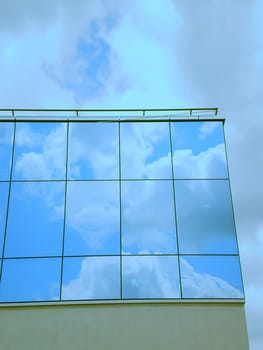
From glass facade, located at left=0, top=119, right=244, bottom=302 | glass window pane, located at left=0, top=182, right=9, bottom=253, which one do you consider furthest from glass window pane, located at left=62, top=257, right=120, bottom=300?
glass window pane, located at left=0, top=182, right=9, bottom=253

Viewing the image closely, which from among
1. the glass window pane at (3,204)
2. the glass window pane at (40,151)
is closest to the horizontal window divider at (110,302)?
the glass window pane at (3,204)

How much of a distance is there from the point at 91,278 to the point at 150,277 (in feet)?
7.39

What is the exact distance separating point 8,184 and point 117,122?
218 inches

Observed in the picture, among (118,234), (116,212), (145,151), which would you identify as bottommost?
(118,234)

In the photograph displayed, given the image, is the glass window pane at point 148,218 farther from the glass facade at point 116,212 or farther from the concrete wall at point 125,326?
the concrete wall at point 125,326

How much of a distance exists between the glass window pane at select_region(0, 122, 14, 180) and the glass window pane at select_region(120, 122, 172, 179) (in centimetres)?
492

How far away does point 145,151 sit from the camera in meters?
19.5

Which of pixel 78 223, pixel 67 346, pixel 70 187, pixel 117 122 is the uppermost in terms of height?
pixel 117 122

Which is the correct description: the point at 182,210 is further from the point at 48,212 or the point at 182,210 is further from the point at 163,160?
the point at 48,212

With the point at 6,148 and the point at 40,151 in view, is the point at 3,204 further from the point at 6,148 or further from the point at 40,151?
the point at 40,151

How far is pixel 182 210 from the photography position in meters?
18.3

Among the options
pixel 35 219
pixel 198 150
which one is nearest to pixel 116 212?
pixel 35 219

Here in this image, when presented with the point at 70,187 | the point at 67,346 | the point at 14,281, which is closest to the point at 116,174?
the point at 70,187

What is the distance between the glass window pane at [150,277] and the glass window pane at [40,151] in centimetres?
490
